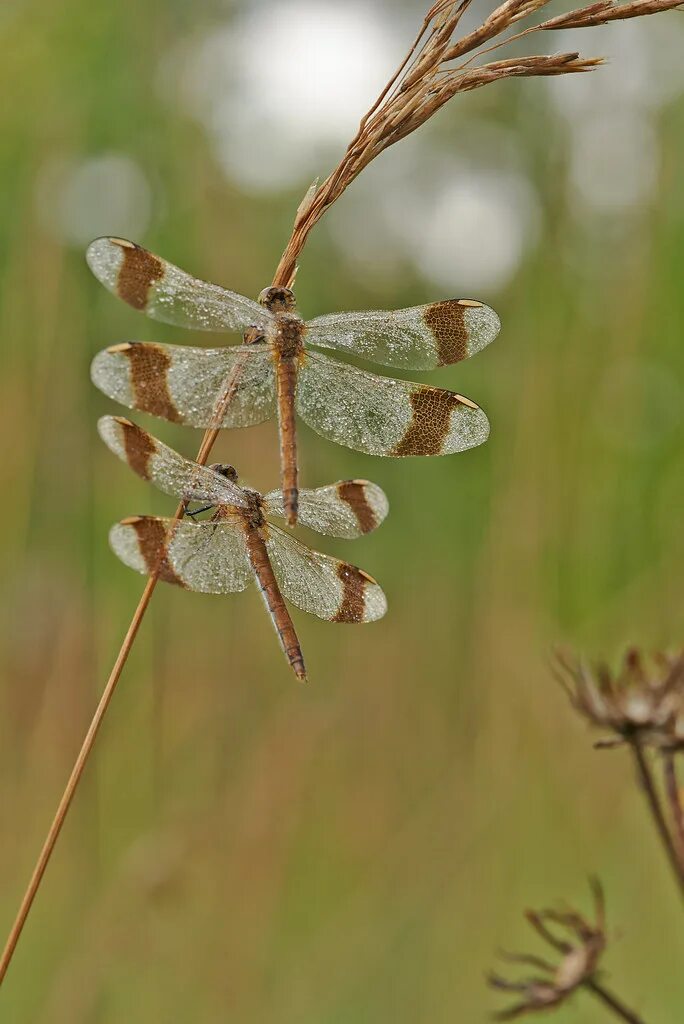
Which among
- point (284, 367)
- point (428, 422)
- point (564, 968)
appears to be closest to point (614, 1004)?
point (564, 968)

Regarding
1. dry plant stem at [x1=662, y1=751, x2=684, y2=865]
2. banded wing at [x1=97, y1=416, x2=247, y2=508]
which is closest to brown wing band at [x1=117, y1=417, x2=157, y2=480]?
A: banded wing at [x1=97, y1=416, x2=247, y2=508]

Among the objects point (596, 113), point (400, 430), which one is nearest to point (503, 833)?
point (400, 430)

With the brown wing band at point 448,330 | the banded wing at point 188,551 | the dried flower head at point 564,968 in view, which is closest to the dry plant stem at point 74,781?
the banded wing at point 188,551

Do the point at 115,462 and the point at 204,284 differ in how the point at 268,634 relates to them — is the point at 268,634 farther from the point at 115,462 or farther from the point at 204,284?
the point at 204,284

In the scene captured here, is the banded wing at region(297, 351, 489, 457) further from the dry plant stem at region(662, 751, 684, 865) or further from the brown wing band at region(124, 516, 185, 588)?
the dry plant stem at region(662, 751, 684, 865)

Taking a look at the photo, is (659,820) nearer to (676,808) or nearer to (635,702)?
(676,808)

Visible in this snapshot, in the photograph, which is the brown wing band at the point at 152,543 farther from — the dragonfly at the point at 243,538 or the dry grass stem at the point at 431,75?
the dry grass stem at the point at 431,75
